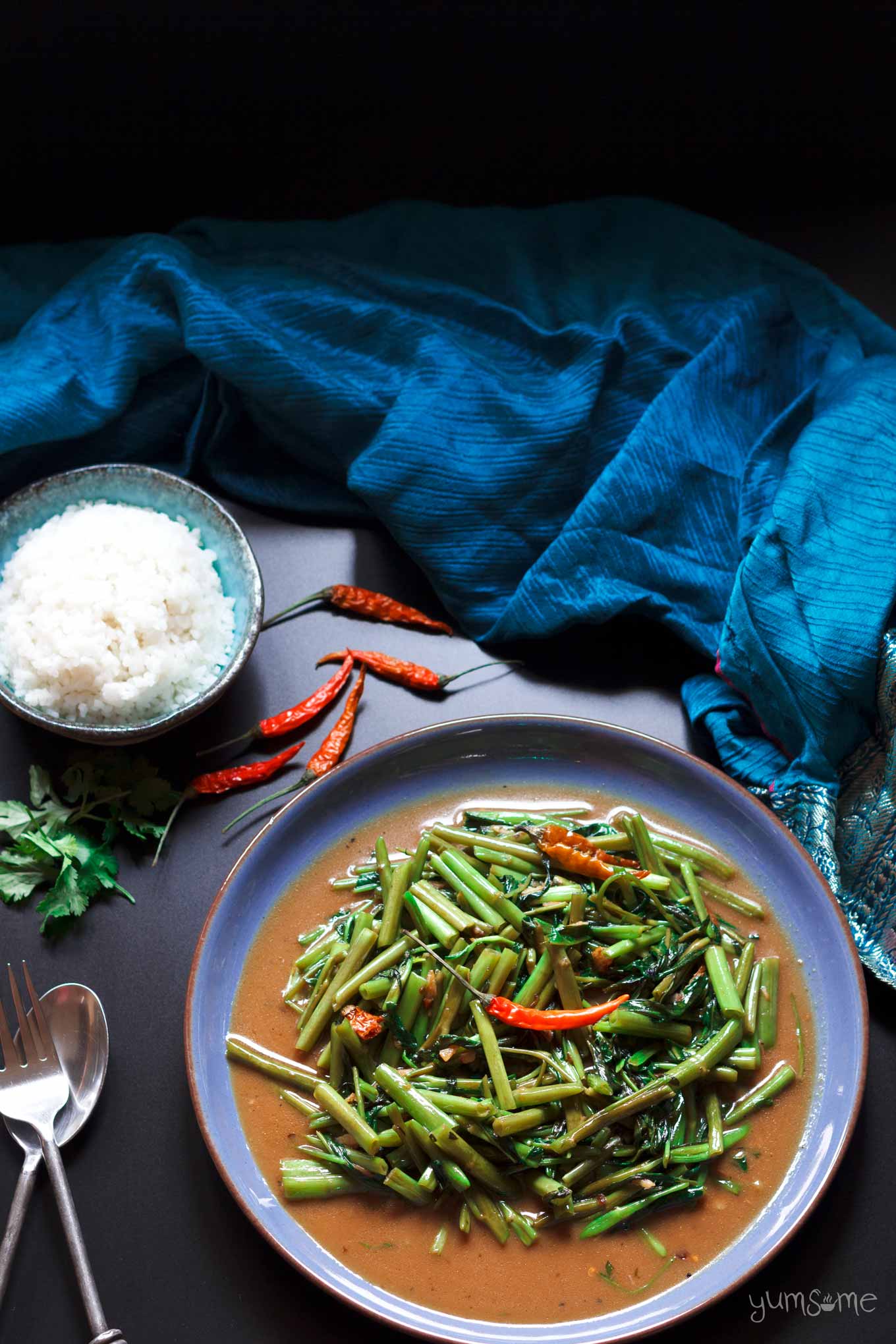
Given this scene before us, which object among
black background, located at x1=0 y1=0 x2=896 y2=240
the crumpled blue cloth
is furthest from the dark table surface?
black background, located at x1=0 y1=0 x2=896 y2=240

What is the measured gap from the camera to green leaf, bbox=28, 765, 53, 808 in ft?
6.21

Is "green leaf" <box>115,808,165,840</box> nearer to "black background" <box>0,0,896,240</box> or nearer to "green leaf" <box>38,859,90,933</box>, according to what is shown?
"green leaf" <box>38,859,90,933</box>

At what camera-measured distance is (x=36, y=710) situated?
1.82 meters

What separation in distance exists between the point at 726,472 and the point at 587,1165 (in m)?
1.09

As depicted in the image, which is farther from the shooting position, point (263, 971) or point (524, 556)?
point (524, 556)

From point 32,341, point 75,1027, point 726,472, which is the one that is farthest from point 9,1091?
point 726,472

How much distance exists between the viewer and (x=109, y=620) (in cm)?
186

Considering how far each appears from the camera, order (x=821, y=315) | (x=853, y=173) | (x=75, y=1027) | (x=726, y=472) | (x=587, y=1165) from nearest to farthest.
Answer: (x=587, y=1165), (x=75, y=1027), (x=726, y=472), (x=821, y=315), (x=853, y=173)

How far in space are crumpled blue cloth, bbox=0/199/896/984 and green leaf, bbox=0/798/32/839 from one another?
591 millimetres

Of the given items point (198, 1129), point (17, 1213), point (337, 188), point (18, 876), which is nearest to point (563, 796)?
point (198, 1129)

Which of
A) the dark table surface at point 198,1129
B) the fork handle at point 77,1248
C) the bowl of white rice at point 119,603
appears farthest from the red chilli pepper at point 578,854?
the fork handle at point 77,1248

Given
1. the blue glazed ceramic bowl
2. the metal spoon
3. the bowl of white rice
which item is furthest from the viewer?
the bowl of white rice

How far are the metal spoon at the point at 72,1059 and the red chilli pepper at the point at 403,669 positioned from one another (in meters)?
0.65

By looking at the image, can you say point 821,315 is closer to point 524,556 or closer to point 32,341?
point 524,556
